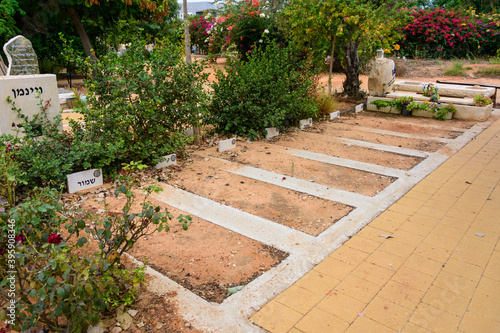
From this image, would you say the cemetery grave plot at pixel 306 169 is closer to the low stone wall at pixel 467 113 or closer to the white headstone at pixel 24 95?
the white headstone at pixel 24 95

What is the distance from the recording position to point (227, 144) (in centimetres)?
704

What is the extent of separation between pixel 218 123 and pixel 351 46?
21.4 feet

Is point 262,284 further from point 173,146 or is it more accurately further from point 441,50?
point 441,50

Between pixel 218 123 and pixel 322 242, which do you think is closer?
pixel 322 242

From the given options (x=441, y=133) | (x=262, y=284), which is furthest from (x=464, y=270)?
(x=441, y=133)

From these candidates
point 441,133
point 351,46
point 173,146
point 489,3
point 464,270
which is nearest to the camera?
point 464,270

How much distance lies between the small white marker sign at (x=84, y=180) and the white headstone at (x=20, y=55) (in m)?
3.88

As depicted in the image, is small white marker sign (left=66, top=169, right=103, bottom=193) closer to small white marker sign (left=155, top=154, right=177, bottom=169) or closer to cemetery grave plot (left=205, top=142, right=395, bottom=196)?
small white marker sign (left=155, top=154, right=177, bottom=169)

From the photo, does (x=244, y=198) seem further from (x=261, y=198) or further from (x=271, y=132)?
(x=271, y=132)

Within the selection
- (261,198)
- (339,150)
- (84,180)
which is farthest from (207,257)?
(339,150)

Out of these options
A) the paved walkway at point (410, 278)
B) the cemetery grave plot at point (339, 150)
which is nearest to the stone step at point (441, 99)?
the cemetery grave plot at point (339, 150)

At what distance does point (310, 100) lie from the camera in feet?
28.8

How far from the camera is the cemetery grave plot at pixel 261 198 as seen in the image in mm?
4477

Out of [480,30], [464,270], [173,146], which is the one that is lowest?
[464,270]
